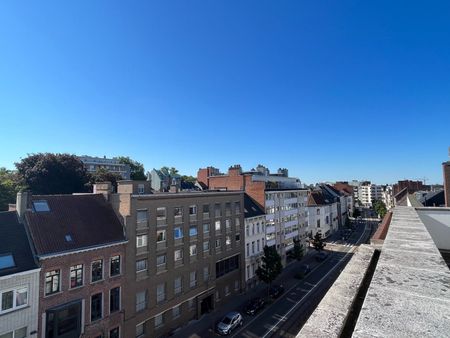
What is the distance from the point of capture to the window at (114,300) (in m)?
24.2

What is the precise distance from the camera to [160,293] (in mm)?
28312

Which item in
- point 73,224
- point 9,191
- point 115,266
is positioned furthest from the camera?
point 9,191

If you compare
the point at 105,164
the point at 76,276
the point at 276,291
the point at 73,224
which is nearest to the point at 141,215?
the point at 73,224

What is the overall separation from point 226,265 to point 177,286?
878cm

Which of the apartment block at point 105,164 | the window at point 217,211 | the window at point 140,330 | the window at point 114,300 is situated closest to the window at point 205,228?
the window at point 217,211

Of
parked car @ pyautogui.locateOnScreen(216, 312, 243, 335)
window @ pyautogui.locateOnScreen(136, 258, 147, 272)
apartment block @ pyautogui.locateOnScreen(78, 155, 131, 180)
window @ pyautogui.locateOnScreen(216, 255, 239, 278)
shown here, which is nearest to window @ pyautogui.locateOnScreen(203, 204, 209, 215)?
window @ pyautogui.locateOnScreen(216, 255, 239, 278)

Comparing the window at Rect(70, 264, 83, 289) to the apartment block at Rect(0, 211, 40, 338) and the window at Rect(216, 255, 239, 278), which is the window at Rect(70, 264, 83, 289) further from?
the window at Rect(216, 255, 239, 278)

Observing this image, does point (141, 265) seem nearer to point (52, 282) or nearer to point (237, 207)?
point (52, 282)

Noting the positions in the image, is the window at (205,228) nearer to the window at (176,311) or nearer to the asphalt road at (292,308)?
the window at (176,311)

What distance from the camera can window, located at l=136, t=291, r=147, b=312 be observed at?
2622cm

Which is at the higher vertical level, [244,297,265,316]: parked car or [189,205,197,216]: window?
[189,205,197,216]: window

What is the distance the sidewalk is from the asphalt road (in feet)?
5.59

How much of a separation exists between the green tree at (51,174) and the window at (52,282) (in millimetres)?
36749

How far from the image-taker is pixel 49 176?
5166 centimetres
